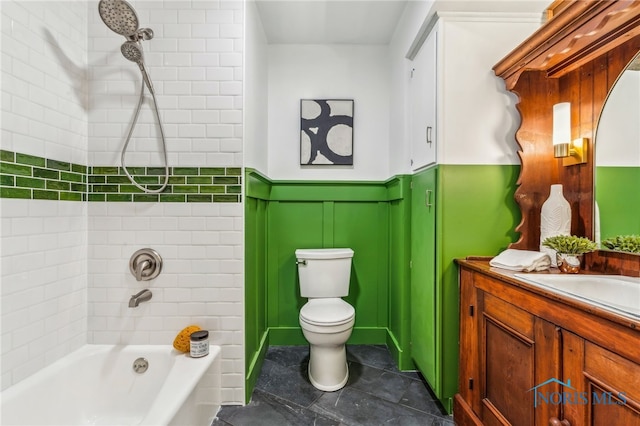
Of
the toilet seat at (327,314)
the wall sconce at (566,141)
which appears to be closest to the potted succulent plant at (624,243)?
the wall sconce at (566,141)

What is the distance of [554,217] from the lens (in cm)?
135

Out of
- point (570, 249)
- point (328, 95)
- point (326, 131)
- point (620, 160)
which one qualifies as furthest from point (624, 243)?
point (328, 95)

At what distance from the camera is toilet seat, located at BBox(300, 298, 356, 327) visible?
1710 millimetres

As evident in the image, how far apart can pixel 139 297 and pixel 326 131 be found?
1692mm

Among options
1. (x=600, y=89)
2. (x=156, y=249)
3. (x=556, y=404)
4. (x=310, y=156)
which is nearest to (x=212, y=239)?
(x=156, y=249)

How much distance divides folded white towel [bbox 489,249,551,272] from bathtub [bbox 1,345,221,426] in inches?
58.0

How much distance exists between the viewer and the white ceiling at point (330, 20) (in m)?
1.92

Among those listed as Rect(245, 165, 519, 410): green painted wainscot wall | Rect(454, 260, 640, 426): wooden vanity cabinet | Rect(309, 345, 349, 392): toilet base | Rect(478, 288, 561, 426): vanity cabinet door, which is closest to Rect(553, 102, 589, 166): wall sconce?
Rect(245, 165, 519, 410): green painted wainscot wall

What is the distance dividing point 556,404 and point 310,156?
1.96 metres

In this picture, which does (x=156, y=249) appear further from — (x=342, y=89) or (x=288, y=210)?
(x=342, y=89)

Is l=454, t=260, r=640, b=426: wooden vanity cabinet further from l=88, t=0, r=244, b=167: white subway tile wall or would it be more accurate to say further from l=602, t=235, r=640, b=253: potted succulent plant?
l=88, t=0, r=244, b=167: white subway tile wall

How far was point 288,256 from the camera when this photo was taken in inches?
91.8

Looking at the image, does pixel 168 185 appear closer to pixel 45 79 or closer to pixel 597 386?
pixel 45 79

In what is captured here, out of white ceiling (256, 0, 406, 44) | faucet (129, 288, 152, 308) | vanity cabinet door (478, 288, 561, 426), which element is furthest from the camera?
white ceiling (256, 0, 406, 44)
